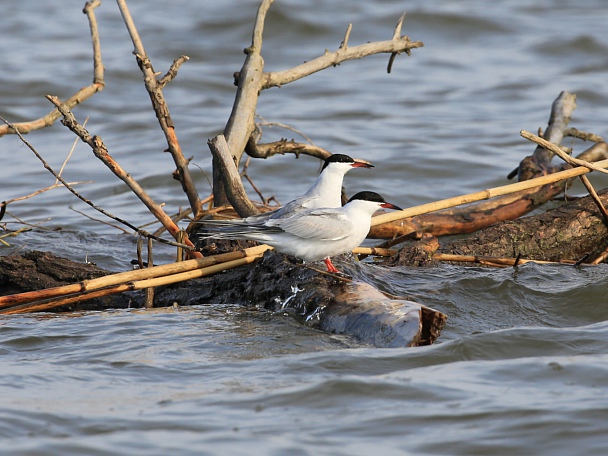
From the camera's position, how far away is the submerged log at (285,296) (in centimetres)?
475

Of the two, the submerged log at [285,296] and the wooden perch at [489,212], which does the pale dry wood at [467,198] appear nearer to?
the wooden perch at [489,212]

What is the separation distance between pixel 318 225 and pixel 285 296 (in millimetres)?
Answer: 495

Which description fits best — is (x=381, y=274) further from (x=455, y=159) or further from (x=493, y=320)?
(x=455, y=159)

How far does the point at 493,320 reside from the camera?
5.67 m

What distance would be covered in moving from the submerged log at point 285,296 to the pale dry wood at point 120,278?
165mm

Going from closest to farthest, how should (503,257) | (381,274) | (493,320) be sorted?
(493,320) < (381,274) < (503,257)

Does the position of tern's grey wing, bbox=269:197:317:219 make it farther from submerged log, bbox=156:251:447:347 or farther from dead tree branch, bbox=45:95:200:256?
dead tree branch, bbox=45:95:200:256

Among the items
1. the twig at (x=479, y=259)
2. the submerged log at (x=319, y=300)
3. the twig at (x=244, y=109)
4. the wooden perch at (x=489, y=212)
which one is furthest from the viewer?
the wooden perch at (x=489, y=212)

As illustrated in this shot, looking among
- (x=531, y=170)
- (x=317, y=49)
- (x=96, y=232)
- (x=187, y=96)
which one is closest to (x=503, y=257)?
(x=531, y=170)

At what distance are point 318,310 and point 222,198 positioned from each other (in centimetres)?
232

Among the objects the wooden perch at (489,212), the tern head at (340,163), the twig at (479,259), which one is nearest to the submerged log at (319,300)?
the tern head at (340,163)

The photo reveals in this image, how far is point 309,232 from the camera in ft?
18.0

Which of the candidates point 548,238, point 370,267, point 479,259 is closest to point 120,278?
point 370,267

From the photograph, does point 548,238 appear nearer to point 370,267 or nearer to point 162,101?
point 370,267
